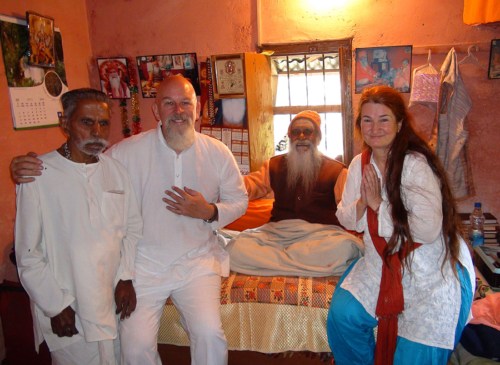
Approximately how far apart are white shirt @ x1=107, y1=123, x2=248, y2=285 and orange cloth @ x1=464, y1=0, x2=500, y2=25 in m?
2.67

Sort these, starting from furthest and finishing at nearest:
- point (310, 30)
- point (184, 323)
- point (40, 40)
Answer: point (310, 30) < point (40, 40) < point (184, 323)

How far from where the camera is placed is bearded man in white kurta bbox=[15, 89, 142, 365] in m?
1.64

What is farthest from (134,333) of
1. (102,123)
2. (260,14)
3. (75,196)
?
(260,14)

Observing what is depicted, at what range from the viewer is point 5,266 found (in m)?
2.88

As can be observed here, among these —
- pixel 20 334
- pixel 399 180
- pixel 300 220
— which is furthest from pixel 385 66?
pixel 20 334

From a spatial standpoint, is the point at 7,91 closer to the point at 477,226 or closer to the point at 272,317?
the point at 272,317

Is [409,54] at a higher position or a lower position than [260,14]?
lower

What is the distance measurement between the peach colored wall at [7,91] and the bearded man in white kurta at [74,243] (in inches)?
58.9

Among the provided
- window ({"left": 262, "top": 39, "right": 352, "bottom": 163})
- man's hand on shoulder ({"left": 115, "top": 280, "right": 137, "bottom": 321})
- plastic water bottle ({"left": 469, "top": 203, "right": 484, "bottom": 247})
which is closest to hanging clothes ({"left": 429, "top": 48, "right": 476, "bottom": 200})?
plastic water bottle ({"left": 469, "top": 203, "right": 484, "bottom": 247})

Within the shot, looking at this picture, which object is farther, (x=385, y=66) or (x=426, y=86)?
(x=385, y=66)

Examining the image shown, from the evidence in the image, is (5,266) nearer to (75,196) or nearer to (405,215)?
(75,196)

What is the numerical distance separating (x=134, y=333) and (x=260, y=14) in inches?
129

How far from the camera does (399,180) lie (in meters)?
1.84

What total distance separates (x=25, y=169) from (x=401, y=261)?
185 cm
